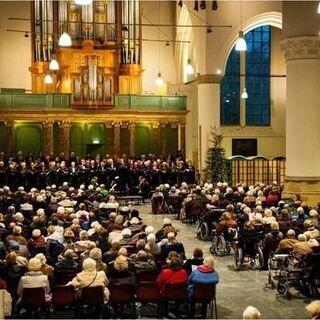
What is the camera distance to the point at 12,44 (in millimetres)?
32625

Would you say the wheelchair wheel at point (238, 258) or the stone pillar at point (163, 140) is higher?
the stone pillar at point (163, 140)

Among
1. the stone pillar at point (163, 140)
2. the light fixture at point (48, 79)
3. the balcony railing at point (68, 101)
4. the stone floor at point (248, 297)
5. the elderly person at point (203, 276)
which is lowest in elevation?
the stone floor at point (248, 297)

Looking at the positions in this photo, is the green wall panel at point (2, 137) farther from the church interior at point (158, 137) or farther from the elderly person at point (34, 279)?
the elderly person at point (34, 279)

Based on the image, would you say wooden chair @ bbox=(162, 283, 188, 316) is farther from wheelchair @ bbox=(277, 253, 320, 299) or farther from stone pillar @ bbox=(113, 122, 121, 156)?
stone pillar @ bbox=(113, 122, 121, 156)

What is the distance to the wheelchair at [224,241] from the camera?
49.1ft

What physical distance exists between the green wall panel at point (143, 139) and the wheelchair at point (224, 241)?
15.9 metres

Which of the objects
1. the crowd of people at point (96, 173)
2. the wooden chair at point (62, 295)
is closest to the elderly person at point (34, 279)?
the wooden chair at point (62, 295)

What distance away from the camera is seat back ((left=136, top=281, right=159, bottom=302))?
33.6 feet

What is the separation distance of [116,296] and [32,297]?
125 centimetres

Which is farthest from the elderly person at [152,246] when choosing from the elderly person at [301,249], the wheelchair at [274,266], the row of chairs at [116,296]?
the elderly person at [301,249]

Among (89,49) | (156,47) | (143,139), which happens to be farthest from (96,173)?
(156,47)

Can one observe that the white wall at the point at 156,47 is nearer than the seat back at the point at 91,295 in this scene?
No

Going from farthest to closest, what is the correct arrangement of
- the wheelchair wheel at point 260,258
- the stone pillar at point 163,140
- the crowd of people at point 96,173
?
the stone pillar at point 163,140
the crowd of people at point 96,173
the wheelchair wheel at point 260,258

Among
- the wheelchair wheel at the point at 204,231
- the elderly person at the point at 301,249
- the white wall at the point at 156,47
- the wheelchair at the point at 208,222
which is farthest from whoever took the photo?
the white wall at the point at 156,47
